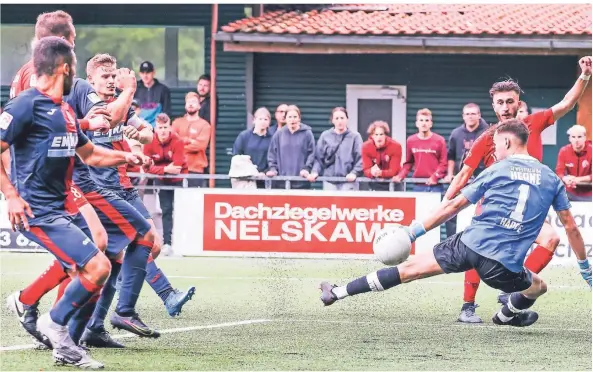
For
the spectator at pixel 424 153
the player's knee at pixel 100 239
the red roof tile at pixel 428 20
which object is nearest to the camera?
the player's knee at pixel 100 239

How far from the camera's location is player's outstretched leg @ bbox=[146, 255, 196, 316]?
10859 millimetres

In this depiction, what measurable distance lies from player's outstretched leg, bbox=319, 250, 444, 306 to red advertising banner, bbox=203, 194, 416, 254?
728 centimetres

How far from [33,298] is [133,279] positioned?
35.1 inches

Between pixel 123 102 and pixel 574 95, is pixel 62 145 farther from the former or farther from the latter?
pixel 574 95

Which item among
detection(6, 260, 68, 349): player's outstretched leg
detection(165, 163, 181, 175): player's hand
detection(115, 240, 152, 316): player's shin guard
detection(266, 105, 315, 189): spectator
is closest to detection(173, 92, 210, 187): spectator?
detection(165, 163, 181, 175): player's hand

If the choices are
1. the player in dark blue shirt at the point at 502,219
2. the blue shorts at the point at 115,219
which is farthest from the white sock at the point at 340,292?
the blue shorts at the point at 115,219

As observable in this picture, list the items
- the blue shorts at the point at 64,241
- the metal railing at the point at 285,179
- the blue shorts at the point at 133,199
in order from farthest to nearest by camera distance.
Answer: the metal railing at the point at 285,179
the blue shorts at the point at 133,199
the blue shorts at the point at 64,241

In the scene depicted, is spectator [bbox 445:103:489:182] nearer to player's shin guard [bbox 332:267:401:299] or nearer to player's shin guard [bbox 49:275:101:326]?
player's shin guard [bbox 332:267:401:299]

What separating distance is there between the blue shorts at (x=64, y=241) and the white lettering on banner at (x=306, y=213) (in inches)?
365

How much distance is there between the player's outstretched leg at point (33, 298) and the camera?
370 inches

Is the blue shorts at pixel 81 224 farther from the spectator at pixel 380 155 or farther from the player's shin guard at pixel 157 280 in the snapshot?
the spectator at pixel 380 155

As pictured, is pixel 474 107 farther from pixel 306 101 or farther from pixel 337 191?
pixel 306 101

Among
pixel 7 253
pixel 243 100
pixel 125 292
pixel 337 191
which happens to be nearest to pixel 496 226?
pixel 125 292

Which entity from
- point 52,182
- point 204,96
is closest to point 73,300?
point 52,182
